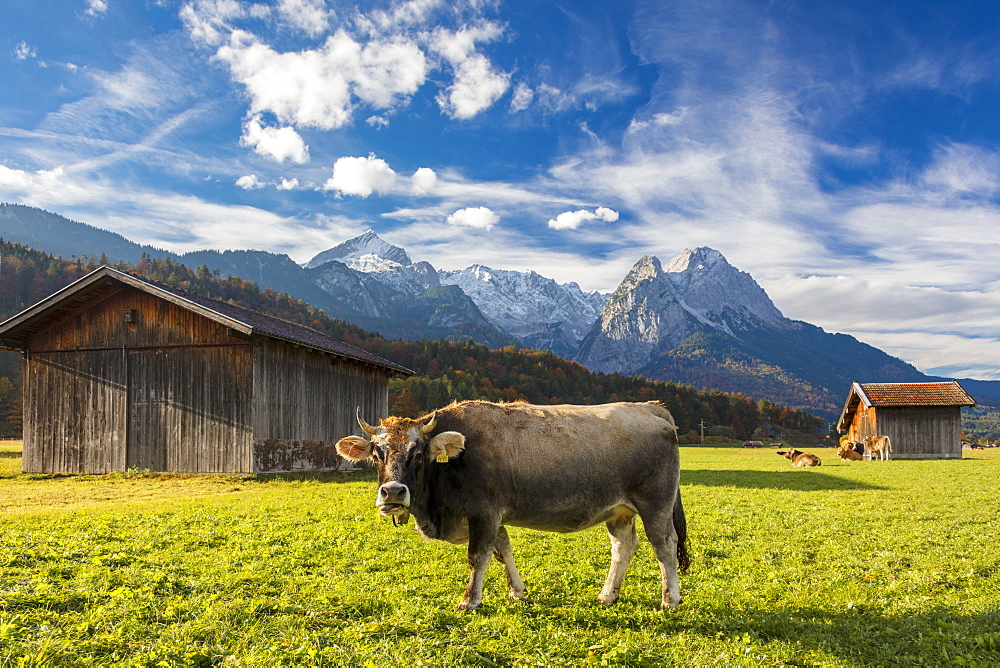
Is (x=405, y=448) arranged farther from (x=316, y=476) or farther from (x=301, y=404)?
(x=301, y=404)

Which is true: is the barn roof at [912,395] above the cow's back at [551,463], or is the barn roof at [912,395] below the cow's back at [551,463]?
below

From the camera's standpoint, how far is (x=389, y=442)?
22.3ft

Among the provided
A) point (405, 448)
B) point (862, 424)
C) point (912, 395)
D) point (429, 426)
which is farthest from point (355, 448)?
point (862, 424)

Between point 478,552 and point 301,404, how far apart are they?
20027 mm

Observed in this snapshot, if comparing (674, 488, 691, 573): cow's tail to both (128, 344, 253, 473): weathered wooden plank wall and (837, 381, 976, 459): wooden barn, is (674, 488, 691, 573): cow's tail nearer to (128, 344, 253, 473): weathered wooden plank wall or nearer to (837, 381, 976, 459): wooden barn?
(128, 344, 253, 473): weathered wooden plank wall

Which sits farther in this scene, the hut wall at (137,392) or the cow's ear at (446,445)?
the hut wall at (137,392)

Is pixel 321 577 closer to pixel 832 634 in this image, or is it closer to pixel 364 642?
pixel 364 642

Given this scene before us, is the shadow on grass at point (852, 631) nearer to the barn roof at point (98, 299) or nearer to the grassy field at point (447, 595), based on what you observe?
the grassy field at point (447, 595)

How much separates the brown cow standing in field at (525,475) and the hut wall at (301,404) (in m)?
17.5

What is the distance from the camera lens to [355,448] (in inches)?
282

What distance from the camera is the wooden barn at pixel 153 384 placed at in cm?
2269

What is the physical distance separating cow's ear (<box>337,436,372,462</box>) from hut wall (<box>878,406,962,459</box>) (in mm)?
48456

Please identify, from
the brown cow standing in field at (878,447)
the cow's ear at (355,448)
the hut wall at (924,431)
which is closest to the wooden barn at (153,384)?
the cow's ear at (355,448)

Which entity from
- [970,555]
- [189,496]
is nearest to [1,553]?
[189,496]
